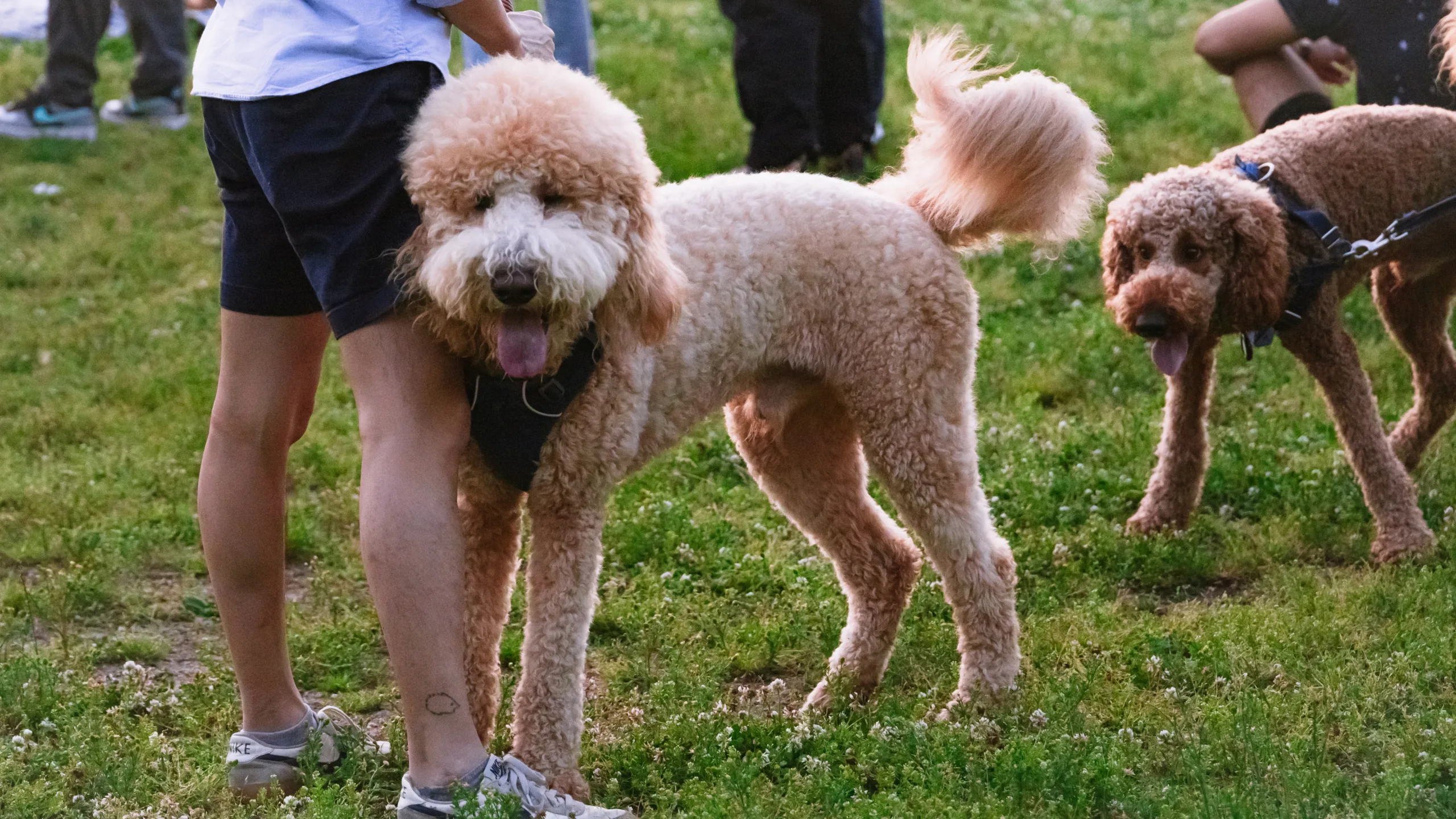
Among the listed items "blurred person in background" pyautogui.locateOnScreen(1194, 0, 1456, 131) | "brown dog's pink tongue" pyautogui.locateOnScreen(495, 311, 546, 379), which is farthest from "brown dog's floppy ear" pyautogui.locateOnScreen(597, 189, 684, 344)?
"blurred person in background" pyautogui.locateOnScreen(1194, 0, 1456, 131)

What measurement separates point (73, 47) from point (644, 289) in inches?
297

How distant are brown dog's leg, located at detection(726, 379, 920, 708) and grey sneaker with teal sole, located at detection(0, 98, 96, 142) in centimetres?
695

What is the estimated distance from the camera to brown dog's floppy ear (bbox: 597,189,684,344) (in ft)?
9.44

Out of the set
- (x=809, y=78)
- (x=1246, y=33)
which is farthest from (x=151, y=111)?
(x=1246, y=33)

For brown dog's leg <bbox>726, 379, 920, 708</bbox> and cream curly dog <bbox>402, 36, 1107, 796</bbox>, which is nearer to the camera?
cream curly dog <bbox>402, 36, 1107, 796</bbox>

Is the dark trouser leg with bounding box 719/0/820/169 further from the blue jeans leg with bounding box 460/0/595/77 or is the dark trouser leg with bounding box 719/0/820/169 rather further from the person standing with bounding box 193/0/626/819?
the person standing with bounding box 193/0/626/819

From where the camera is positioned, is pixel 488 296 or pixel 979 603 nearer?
pixel 488 296

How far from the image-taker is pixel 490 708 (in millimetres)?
3322

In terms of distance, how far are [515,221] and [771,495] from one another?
4.83 feet

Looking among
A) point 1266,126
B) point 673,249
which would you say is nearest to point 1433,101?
point 1266,126

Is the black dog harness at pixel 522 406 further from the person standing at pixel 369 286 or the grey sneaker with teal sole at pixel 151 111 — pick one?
the grey sneaker with teal sole at pixel 151 111

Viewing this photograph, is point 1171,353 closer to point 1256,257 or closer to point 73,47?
point 1256,257

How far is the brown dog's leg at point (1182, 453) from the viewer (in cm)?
472

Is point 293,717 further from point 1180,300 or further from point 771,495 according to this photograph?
point 1180,300
